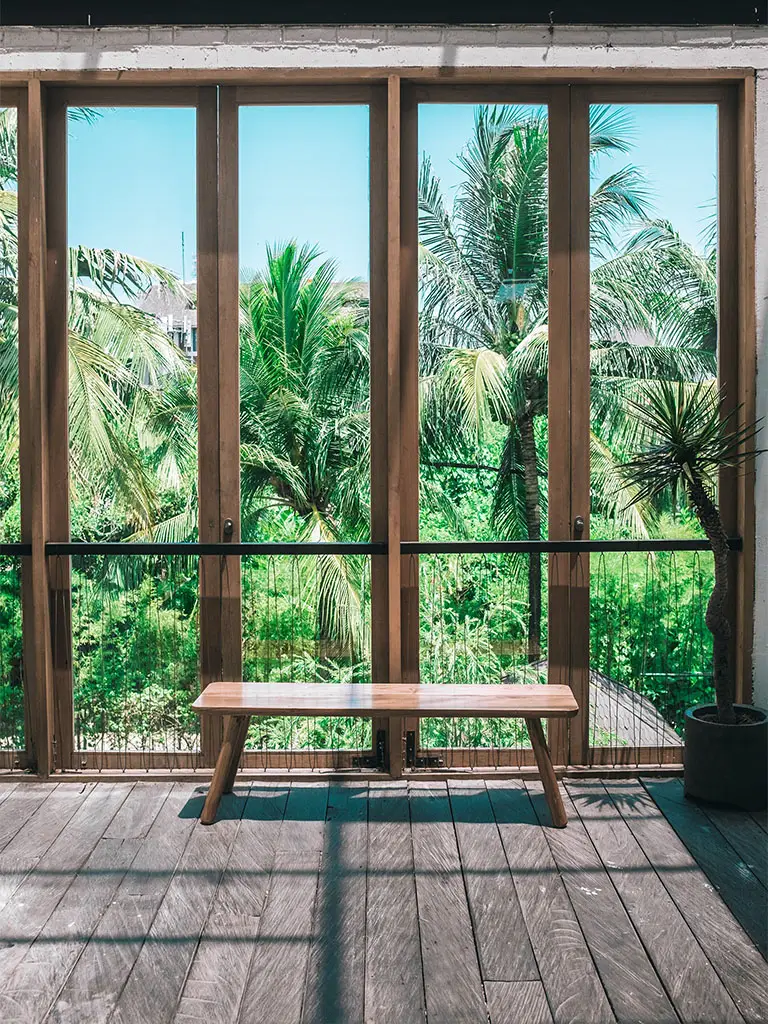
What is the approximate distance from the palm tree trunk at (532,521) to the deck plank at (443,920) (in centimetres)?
69

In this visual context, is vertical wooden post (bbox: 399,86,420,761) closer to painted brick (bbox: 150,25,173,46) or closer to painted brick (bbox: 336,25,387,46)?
painted brick (bbox: 336,25,387,46)

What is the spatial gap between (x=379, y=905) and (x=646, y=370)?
85.1 inches

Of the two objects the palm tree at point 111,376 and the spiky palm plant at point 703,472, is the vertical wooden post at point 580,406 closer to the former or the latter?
the spiky palm plant at point 703,472

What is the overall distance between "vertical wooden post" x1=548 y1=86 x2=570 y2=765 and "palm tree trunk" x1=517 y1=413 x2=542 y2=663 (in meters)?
0.04

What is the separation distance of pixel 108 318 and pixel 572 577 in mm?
2035

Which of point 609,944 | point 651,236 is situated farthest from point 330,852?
point 651,236

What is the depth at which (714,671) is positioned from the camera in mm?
3193

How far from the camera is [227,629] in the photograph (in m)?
3.52

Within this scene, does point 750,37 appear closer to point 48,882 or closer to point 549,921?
point 549,921

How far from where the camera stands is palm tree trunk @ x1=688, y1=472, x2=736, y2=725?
3.14 metres

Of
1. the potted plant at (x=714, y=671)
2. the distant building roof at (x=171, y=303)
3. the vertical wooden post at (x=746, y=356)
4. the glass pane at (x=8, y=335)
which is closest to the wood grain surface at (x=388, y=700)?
the potted plant at (x=714, y=671)

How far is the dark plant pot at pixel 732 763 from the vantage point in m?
3.12

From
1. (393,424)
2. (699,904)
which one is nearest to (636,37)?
(393,424)

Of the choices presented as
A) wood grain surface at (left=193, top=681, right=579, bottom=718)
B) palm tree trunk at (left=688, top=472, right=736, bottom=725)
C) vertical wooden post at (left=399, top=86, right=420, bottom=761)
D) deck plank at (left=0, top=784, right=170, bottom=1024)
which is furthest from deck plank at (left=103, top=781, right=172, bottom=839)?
palm tree trunk at (left=688, top=472, right=736, bottom=725)
